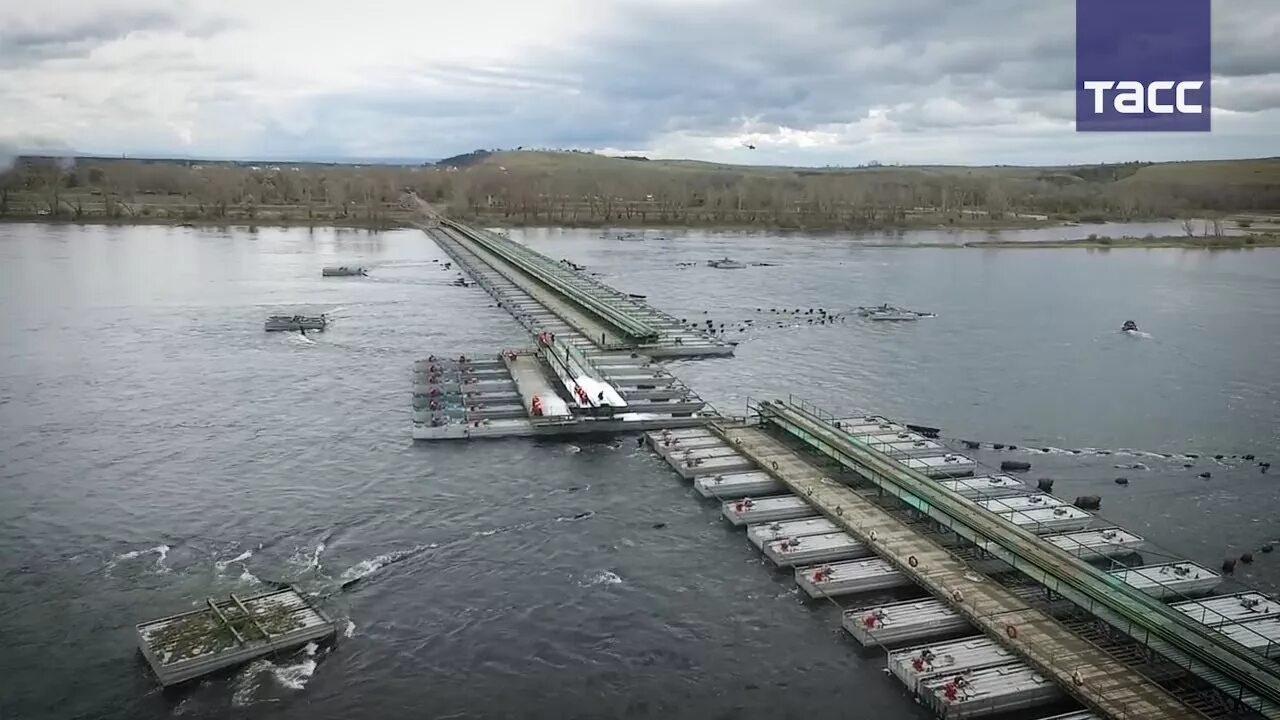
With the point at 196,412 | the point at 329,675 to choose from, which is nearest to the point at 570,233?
the point at 196,412

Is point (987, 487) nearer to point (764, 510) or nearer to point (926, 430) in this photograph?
point (764, 510)

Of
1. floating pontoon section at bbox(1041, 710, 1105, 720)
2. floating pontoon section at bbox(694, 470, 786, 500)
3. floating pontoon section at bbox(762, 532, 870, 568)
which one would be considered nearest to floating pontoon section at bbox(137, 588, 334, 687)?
floating pontoon section at bbox(762, 532, 870, 568)

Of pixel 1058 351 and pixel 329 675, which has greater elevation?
pixel 1058 351

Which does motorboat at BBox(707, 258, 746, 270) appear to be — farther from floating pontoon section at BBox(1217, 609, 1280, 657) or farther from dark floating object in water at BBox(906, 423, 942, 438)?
→ floating pontoon section at BBox(1217, 609, 1280, 657)

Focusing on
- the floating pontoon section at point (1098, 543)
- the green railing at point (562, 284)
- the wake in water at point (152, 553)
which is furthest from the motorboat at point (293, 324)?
the floating pontoon section at point (1098, 543)

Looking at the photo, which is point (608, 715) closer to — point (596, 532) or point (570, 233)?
point (596, 532)

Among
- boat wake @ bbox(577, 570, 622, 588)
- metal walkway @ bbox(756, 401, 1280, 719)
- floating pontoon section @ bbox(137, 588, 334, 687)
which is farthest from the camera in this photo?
boat wake @ bbox(577, 570, 622, 588)

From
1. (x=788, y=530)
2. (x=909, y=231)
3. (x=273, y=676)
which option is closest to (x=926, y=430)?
(x=788, y=530)
